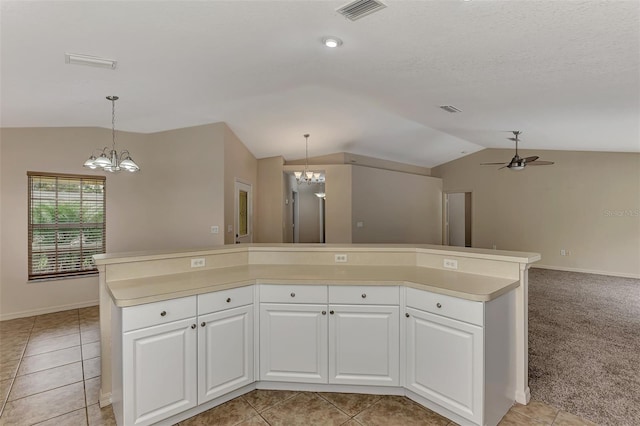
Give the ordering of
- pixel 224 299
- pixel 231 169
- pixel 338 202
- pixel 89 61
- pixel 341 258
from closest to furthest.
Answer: pixel 224 299
pixel 89 61
pixel 341 258
pixel 231 169
pixel 338 202

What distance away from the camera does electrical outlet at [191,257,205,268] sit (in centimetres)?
264

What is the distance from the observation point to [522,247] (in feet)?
26.8

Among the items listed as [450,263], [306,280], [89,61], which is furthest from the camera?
[450,263]

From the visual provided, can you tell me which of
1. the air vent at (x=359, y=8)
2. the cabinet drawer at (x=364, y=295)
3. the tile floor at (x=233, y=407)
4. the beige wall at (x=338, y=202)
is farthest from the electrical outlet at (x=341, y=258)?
the beige wall at (x=338, y=202)

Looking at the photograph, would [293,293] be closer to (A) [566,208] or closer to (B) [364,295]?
(B) [364,295]

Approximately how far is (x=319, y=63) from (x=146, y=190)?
11.6 feet

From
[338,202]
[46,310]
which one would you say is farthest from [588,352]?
[46,310]

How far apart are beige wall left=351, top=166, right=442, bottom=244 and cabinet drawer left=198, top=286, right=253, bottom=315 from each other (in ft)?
17.1

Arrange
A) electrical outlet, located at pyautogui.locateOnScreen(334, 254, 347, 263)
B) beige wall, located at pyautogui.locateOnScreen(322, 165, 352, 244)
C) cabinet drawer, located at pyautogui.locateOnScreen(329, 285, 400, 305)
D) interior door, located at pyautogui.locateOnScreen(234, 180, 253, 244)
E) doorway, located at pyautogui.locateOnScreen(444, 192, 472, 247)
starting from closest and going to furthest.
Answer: cabinet drawer, located at pyautogui.locateOnScreen(329, 285, 400, 305) → electrical outlet, located at pyautogui.locateOnScreen(334, 254, 347, 263) → interior door, located at pyautogui.locateOnScreen(234, 180, 253, 244) → beige wall, located at pyautogui.locateOnScreen(322, 165, 352, 244) → doorway, located at pyautogui.locateOnScreen(444, 192, 472, 247)

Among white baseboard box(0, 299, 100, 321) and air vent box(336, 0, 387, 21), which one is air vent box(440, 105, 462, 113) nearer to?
air vent box(336, 0, 387, 21)

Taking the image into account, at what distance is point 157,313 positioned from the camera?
76.3 inches

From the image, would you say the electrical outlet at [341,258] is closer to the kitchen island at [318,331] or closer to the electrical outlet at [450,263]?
the kitchen island at [318,331]

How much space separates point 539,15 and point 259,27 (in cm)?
178

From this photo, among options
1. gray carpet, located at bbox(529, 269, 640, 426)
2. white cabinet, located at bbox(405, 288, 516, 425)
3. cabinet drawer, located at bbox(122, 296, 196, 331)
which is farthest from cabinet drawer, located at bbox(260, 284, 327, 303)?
gray carpet, located at bbox(529, 269, 640, 426)
